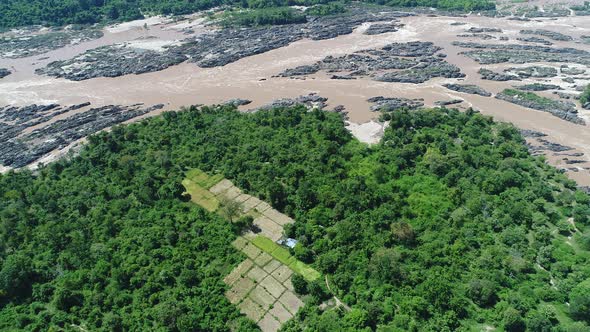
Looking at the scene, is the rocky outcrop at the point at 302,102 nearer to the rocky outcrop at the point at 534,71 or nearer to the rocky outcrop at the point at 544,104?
the rocky outcrop at the point at 544,104

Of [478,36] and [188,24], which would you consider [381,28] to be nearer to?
[478,36]

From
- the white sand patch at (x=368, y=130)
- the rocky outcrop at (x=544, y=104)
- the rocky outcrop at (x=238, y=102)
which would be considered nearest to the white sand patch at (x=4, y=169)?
the rocky outcrop at (x=238, y=102)

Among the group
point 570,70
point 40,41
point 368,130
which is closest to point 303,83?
point 368,130

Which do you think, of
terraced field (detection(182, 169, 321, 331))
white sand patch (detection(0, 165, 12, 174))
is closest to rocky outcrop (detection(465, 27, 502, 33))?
terraced field (detection(182, 169, 321, 331))

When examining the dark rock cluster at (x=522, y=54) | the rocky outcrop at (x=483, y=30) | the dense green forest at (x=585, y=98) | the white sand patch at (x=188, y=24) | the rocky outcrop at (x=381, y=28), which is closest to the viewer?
the dense green forest at (x=585, y=98)

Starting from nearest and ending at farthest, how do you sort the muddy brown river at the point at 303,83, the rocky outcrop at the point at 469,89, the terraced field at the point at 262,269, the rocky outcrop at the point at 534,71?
1. the terraced field at the point at 262,269
2. the muddy brown river at the point at 303,83
3. the rocky outcrop at the point at 469,89
4. the rocky outcrop at the point at 534,71

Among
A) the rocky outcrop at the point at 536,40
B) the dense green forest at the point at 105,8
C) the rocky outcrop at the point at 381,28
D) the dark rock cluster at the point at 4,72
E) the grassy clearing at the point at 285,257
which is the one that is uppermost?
the dense green forest at the point at 105,8

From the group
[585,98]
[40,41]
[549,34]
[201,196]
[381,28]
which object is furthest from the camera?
[40,41]
